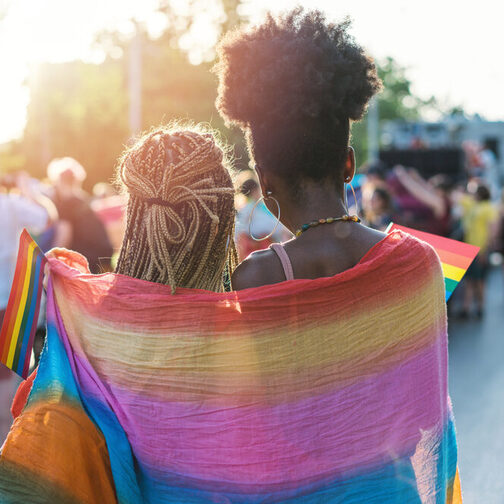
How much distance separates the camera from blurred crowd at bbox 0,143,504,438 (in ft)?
18.5

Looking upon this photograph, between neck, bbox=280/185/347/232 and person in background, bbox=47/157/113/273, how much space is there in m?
5.35

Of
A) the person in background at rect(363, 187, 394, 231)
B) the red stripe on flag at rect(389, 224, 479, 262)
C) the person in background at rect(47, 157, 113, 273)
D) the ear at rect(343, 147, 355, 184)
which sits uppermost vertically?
the ear at rect(343, 147, 355, 184)

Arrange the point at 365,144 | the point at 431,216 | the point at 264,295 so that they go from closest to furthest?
the point at 264,295 → the point at 431,216 → the point at 365,144

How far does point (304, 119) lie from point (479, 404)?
4.93 meters

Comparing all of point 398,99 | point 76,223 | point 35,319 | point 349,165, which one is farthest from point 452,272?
point 398,99

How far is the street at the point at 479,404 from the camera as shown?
193 inches

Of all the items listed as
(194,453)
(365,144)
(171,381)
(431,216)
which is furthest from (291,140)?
(365,144)

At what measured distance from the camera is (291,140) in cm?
228

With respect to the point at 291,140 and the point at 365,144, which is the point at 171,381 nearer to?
the point at 291,140

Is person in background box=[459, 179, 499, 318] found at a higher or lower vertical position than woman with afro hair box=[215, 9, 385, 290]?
lower

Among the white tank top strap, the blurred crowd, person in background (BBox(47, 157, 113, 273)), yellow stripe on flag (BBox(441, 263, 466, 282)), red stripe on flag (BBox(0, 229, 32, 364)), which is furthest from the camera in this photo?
person in background (BBox(47, 157, 113, 273))

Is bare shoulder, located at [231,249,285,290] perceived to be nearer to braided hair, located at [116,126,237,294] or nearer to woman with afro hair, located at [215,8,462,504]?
woman with afro hair, located at [215,8,462,504]

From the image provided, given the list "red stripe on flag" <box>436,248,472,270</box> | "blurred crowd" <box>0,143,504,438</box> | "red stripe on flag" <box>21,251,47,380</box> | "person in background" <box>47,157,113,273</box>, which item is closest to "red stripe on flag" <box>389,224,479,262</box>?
"red stripe on flag" <box>436,248,472,270</box>

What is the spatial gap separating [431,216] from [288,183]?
9272 millimetres
